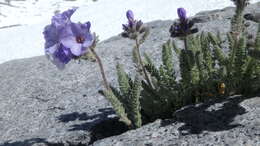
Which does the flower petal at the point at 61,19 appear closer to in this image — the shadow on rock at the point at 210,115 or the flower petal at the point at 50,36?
the flower petal at the point at 50,36

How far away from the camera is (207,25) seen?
19.6 feet

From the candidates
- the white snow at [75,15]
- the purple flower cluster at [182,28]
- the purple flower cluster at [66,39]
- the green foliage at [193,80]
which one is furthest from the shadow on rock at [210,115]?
the white snow at [75,15]

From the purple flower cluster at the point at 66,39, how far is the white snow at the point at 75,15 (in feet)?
28.5

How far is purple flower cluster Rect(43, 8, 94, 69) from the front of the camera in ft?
8.32

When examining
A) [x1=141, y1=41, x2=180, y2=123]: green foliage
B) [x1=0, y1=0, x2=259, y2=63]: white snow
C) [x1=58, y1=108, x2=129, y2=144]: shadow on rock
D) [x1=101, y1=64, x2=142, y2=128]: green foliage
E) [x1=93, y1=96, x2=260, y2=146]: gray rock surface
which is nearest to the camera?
[x1=93, y1=96, x2=260, y2=146]: gray rock surface

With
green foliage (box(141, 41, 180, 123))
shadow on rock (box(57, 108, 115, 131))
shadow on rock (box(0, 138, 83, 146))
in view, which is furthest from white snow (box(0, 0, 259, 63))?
green foliage (box(141, 41, 180, 123))

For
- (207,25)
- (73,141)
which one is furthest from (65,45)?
(207,25)

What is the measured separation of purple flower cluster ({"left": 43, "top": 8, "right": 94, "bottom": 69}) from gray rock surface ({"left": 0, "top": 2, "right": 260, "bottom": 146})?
59cm

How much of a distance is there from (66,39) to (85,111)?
1193 mm

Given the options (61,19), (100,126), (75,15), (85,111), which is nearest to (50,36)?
(61,19)

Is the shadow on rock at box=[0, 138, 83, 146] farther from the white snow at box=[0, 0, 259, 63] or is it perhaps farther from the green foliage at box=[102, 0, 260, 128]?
the white snow at box=[0, 0, 259, 63]

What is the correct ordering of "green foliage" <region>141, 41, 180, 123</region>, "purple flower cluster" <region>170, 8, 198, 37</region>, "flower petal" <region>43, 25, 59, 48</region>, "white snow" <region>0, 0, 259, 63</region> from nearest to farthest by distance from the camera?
"flower petal" <region>43, 25, 59, 48</region>, "purple flower cluster" <region>170, 8, 198, 37</region>, "green foliage" <region>141, 41, 180, 123</region>, "white snow" <region>0, 0, 259, 63</region>

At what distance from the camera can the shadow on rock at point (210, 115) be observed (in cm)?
269

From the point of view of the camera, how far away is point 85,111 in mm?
3656
